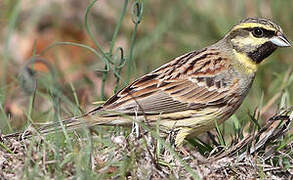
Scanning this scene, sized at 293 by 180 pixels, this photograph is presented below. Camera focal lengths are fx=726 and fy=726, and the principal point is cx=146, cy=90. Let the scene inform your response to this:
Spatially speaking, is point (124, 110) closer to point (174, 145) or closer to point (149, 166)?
point (174, 145)

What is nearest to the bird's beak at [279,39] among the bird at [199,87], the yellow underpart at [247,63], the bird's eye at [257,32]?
the bird at [199,87]

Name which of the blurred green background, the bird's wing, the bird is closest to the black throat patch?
the bird

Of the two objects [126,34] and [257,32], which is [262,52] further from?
[126,34]

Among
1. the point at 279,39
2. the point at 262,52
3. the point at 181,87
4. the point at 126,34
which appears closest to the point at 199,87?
the point at 181,87

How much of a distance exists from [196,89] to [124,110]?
65 cm

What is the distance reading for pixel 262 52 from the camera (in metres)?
5.20

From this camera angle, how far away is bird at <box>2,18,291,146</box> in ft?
15.9

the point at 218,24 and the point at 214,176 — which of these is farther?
the point at 218,24

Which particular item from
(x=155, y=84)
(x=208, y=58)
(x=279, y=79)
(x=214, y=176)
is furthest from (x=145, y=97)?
(x=279, y=79)

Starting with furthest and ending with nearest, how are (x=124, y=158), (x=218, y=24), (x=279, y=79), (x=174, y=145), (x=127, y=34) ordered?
(x=127, y=34)
(x=218, y=24)
(x=279, y=79)
(x=174, y=145)
(x=124, y=158)

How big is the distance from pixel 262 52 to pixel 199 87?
A: 0.52m

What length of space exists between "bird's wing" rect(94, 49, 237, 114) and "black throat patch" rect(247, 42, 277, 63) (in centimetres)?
18

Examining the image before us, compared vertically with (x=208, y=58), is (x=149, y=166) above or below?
below

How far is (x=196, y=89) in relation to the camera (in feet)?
17.0
